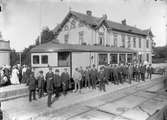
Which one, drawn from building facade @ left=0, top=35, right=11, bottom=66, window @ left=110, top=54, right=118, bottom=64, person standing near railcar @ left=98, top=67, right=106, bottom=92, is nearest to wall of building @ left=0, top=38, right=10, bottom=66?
building facade @ left=0, top=35, right=11, bottom=66

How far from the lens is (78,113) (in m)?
7.20

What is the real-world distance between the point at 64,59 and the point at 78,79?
178 centimetres

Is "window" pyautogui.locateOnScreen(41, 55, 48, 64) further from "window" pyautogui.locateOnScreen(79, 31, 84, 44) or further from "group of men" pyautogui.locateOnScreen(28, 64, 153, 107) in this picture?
"window" pyautogui.locateOnScreen(79, 31, 84, 44)

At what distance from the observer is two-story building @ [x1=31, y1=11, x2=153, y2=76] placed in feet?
36.5

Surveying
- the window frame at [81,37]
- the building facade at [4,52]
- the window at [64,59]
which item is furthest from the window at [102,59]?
the building facade at [4,52]

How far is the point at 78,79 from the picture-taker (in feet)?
34.1

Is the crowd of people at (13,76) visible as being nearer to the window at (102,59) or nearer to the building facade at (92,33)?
the window at (102,59)

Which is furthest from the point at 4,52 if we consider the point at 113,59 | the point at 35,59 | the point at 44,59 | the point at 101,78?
the point at 101,78

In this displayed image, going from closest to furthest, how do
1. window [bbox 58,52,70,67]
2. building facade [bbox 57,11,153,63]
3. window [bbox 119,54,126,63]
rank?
1. window [bbox 58,52,70,67]
2. window [bbox 119,54,126,63]
3. building facade [bbox 57,11,153,63]

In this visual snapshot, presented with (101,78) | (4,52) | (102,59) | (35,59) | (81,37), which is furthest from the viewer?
(81,37)

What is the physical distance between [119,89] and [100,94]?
1.99 metres

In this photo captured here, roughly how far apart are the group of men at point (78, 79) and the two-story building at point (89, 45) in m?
0.97

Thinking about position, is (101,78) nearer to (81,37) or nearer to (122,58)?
(122,58)

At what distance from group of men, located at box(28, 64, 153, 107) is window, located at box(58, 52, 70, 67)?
84cm
